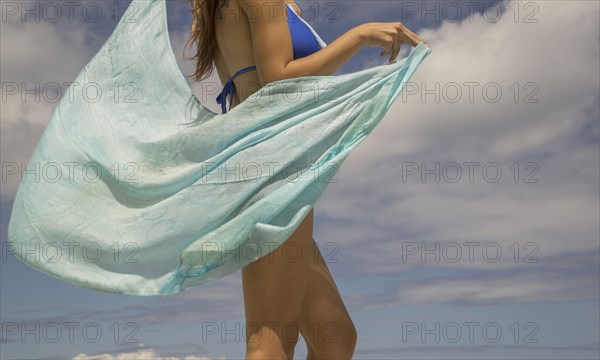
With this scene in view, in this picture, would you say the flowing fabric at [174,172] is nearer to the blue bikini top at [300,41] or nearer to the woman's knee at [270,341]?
the blue bikini top at [300,41]

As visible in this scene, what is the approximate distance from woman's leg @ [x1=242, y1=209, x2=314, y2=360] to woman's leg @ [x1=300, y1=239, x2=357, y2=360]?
0.15m

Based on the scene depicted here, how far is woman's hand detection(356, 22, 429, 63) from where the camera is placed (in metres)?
2.76

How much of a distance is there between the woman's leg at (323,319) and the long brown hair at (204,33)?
861mm

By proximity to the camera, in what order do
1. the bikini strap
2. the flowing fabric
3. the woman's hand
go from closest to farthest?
the flowing fabric
the woman's hand
the bikini strap

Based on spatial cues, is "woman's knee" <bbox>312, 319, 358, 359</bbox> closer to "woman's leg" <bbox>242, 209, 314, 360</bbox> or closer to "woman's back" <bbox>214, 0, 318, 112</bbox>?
"woman's leg" <bbox>242, 209, 314, 360</bbox>

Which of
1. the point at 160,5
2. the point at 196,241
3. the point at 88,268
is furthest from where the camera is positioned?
the point at 160,5

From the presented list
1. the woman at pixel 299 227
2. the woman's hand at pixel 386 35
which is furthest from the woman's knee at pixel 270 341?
the woman's hand at pixel 386 35

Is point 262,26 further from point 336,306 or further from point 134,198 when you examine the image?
point 336,306

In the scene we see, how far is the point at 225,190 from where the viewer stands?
269 cm

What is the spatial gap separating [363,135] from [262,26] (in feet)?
1.74

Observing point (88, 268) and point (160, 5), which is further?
point (160, 5)

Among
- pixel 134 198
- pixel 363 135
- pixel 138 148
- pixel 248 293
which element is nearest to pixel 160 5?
pixel 138 148

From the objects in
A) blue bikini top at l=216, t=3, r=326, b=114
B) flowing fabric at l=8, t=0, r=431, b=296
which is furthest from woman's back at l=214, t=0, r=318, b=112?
flowing fabric at l=8, t=0, r=431, b=296

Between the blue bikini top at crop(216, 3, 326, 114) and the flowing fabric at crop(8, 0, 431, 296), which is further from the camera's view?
the blue bikini top at crop(216, 3, 326, 114)
